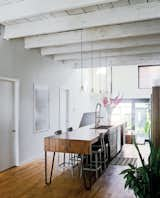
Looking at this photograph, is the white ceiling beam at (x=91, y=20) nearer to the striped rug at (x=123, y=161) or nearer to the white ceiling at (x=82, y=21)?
the white ceiling at (x=82, y=21)

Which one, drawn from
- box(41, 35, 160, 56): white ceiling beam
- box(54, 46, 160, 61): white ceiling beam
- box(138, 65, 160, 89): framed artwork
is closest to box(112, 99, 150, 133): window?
box(138, 65, 160, 89): framed artwork

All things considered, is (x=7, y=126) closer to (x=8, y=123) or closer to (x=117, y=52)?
(x=8, y=123)

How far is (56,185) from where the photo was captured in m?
4.18

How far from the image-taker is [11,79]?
17.0 ft

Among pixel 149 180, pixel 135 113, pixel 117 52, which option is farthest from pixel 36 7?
pixel 135 113

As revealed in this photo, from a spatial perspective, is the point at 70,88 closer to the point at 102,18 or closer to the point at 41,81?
the point at 41,81

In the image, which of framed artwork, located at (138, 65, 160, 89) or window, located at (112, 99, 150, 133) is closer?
framed artwork, located at (138, 65, 160, 89)

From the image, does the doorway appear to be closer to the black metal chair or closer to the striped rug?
the black metal chair

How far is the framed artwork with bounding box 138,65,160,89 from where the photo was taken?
983 centimetres

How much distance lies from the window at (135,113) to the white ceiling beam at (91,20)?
22.0ft

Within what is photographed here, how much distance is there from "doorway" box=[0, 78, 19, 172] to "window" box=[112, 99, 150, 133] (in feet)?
20.0

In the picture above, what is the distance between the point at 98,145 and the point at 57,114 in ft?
9.12

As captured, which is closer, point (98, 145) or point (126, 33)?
point (126, 33)

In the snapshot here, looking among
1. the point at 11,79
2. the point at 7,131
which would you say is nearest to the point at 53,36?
the point at 11,79
